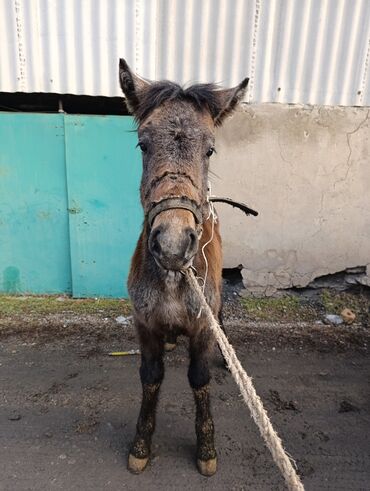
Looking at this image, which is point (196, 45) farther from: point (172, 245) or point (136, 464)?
point (136, 464)

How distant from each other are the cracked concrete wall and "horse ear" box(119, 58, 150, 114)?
252 cm

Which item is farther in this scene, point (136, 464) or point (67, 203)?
point (67, 203)

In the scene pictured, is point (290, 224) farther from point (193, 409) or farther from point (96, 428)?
point (96, 428)

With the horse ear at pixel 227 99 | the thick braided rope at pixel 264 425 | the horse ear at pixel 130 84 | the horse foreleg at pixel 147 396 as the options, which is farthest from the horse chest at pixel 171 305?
the horse ear at pixel 130 84

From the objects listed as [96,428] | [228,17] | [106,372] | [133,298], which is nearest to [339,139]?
[228,17]

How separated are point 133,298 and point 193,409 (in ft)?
4.57

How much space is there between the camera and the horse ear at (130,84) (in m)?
2.64

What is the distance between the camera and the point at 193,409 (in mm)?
3350

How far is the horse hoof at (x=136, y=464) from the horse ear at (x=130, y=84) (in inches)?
106

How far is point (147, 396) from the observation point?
111 inches

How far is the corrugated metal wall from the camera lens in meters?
4.70

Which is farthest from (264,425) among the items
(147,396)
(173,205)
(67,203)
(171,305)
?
(67,203)

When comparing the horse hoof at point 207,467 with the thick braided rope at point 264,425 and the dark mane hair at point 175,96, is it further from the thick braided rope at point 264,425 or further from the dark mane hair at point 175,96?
the dark mane hair at point 175,96

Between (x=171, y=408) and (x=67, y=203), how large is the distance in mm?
3256
